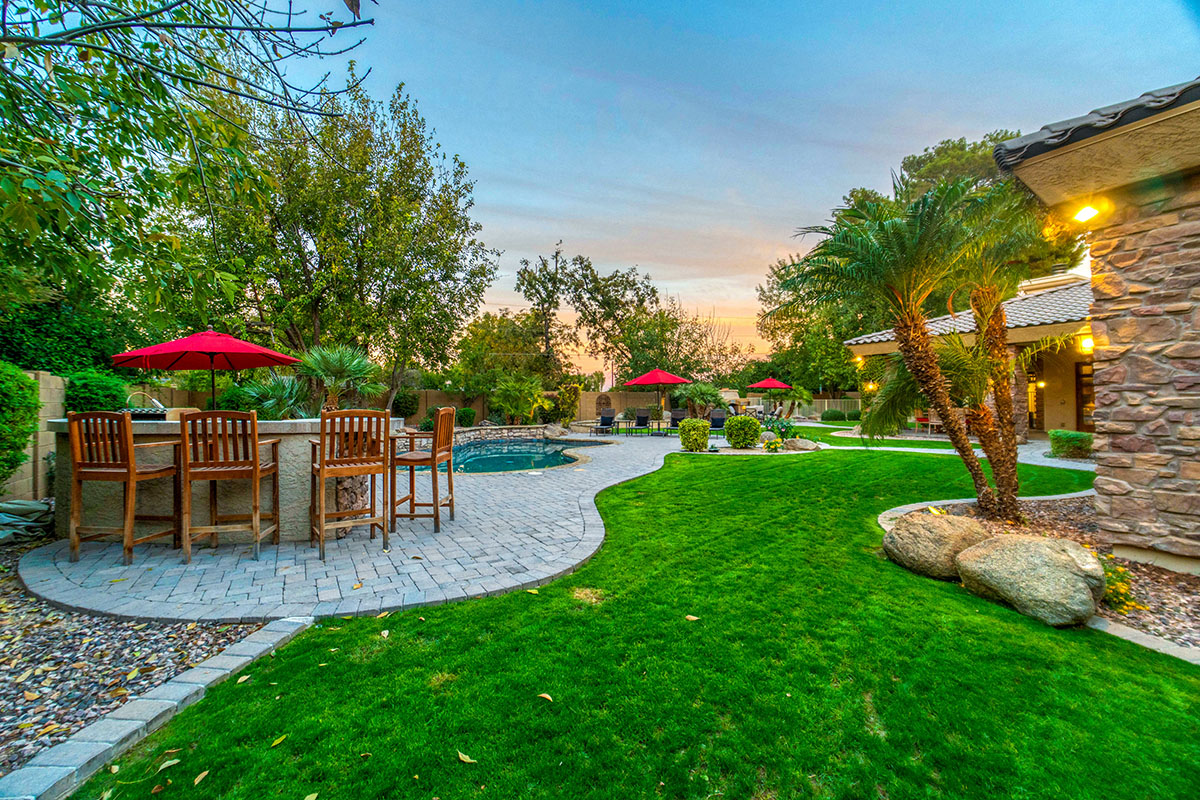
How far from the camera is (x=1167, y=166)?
3.74 m

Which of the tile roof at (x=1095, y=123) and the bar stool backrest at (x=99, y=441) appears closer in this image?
the tile roof at (x=1095, y=123)

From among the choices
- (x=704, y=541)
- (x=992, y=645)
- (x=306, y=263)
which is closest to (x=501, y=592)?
(x=704, y=541)

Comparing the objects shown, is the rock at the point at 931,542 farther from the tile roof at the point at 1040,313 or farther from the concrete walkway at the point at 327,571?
the tile roof at the point at 1040,313

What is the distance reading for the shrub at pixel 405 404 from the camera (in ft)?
57.9

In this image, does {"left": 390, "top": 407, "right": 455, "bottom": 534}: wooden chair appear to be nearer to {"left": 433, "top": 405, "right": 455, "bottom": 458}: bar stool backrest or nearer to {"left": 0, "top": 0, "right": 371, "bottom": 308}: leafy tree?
{"left": 433, "top": 405, "right": 455, "bottom": 458}: bar stool backrest

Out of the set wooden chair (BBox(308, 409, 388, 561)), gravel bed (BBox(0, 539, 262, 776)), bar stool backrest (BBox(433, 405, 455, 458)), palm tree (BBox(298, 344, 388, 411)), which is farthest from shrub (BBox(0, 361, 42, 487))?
bar stool backrest (BBox(433, 405, 455, 458))

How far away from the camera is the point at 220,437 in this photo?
3.94 m

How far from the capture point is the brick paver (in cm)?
303

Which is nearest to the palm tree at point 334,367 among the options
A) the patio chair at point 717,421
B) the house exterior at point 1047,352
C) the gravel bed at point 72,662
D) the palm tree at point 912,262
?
the gravel bed at point 72,662

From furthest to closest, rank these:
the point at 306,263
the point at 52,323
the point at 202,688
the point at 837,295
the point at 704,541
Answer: the point at 306,263
the point at 52,323
the point at 837,295
the point at 704,541
the point at 202,688

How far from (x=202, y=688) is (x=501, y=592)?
5.35ft

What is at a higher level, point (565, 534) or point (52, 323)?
point (52, 323)

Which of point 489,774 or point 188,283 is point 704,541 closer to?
point 489,774

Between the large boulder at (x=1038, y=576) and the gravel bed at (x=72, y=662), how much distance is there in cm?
489
